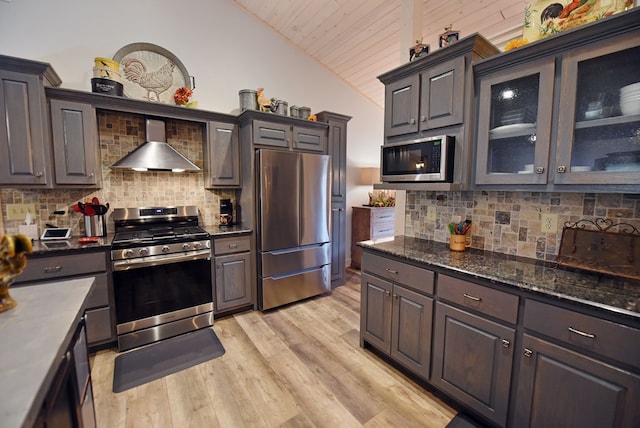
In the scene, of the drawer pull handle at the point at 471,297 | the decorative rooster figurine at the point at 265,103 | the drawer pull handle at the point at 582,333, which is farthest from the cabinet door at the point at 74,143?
the drawer pull handle at the point at 582,333

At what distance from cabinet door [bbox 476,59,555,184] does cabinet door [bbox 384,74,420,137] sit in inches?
18.0

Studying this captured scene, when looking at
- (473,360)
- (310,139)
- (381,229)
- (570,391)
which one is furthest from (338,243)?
(570,391)

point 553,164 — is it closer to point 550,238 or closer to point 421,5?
point 550,238

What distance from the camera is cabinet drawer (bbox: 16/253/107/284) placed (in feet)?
6.64

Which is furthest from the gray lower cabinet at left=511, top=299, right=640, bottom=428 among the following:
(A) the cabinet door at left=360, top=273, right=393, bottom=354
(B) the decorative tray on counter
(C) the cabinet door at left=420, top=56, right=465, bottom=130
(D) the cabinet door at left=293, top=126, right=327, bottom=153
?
(D) the cabinet door at left=293, top=126, right=327, bottom=153

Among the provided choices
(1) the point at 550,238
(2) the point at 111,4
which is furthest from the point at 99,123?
(1) the point at 550,238

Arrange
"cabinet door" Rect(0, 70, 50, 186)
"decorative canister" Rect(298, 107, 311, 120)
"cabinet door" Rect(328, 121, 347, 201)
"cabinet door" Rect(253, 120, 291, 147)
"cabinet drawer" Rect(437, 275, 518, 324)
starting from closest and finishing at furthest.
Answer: "cabinet drawer" Rect(437, 275, 518, 324) → "cabinet door" Rect(0, 70, 50, 186) → "cabinet door" Rect(253, 120, 291, 147) → "decorative canister" Rect(298, 107, 311, 120) → "cabinet door" Rect(328, 121, 347, 201)

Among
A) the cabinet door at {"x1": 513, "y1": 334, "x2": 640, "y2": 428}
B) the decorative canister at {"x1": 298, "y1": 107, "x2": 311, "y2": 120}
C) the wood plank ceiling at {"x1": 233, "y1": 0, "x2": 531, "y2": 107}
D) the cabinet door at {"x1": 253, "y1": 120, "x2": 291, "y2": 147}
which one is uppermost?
→ the wood plank ceiling at {"x1": 233, "y1": 0, "x2": 531, "y2": 107}

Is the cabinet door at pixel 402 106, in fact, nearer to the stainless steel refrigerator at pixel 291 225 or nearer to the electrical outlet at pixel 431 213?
the electrical outlet at pixel 431 213

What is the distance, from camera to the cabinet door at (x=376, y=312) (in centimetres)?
209

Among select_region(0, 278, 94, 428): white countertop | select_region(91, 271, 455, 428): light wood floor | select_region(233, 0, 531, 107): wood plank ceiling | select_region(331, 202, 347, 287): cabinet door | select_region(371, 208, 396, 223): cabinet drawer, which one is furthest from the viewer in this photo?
select_region(371, 208, 396, 223): cabinet drawer

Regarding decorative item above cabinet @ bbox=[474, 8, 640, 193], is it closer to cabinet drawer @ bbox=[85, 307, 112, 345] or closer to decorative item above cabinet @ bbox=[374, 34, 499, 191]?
decorative item above cabinet @ bbox=[374, 34, 499, 191]

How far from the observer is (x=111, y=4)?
2664mm

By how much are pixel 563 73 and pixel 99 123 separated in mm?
3574
